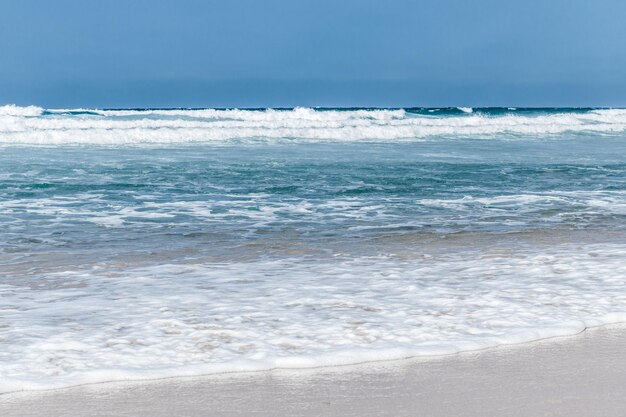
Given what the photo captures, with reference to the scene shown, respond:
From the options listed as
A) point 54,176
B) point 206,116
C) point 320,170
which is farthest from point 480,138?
point 54,176

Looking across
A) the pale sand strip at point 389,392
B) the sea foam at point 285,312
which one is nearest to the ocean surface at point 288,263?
the sea foam at point 285,312

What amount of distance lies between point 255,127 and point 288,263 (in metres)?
20.5

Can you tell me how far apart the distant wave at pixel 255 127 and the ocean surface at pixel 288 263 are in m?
8.02

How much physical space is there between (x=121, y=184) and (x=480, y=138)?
55.5ft

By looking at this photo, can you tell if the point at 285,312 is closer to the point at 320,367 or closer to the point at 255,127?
the point at 320,367

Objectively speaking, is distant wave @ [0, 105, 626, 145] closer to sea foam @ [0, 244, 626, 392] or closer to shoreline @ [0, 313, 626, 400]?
sea foam @ [0, 244, 626, 392]

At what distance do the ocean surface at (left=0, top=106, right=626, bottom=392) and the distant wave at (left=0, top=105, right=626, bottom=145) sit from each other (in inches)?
316

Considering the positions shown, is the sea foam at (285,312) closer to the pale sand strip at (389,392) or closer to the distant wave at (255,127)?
the pale sand strip at (389,392)

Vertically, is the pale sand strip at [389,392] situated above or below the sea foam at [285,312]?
below

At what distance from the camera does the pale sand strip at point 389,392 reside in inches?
123

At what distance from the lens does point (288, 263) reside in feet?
19.7

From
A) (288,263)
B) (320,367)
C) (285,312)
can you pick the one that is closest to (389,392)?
(320,367)

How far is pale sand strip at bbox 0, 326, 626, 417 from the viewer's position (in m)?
3.14

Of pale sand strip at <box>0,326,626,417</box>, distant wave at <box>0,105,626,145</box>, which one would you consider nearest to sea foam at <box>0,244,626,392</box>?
pale sand strip at <box>0,326,626,417</box>
